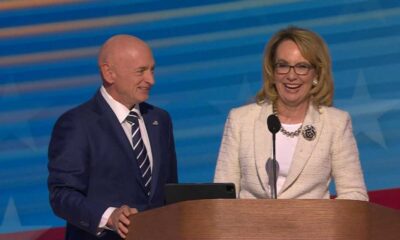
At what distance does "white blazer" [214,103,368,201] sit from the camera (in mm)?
4449

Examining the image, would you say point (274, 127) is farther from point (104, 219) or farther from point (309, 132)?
point (104, 219)

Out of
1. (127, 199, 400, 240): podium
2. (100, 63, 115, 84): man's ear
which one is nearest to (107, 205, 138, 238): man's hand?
(127, 199, 400, 240): podium

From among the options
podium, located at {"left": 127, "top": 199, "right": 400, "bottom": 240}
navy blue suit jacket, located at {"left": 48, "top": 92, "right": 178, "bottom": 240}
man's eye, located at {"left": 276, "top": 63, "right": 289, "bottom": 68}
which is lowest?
podium, located at {"left": 127, "top": 199, "right": 400, "bottom": 240}

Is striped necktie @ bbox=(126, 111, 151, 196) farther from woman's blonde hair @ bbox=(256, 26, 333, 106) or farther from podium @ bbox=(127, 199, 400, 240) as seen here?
podium @ bbox=(127, 199, 400, 240)

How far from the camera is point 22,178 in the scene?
5.88m

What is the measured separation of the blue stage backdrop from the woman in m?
1.18

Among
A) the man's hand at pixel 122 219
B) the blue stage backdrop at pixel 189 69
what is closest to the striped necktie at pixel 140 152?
the man's hand at pixel 122 219

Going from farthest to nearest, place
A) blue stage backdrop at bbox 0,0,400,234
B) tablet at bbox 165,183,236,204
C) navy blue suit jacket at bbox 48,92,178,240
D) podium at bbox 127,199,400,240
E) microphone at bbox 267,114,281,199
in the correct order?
blue stage backdrop at bbox 0,0,400,234, navy blue suit jacket at bbox 48,92,178,240, microphone at bbox 267,114,281,199, tablet at bbox 165,183,236,204, podium at bbox 127,199,400,240

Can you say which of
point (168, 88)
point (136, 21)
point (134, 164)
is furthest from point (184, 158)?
point (134, 164)

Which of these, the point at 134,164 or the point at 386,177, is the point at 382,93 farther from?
the point at 134,164

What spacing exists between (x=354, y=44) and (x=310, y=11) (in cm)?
27

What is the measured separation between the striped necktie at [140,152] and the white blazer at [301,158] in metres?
0.29

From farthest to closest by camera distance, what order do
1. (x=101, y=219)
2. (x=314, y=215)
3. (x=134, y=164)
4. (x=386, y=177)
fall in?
(x=386, y=177) < (x=134, y=164) < (x=101, y=219) < (x=314, y=215)

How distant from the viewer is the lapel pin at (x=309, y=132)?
4.51m
